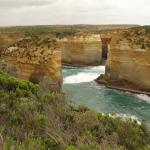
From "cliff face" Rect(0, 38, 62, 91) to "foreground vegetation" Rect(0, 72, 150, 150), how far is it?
1763 centimetres

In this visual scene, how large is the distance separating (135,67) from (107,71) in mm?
4493

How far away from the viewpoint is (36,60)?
3195 centimetres

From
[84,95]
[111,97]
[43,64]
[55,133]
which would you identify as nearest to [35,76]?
[43,64]

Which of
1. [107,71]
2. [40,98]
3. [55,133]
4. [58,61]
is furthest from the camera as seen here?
[107,71]

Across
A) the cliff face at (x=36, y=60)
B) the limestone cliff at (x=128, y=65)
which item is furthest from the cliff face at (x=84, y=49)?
the cliff face at (x=36, y=60)

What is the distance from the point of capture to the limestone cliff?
32.0 metres

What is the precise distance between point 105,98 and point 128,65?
15.3ft

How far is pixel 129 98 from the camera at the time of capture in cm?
3062

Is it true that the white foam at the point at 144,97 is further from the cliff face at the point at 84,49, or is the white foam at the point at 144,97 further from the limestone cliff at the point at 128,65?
the cliff face at the point at 84,49

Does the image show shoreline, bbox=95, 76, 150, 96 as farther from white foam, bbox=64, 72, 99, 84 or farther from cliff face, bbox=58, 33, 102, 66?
cliff face, bbox=58, 33, 102, 66

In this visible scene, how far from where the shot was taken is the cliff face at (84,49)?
53094 millimetres

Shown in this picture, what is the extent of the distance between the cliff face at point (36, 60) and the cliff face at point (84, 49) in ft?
65.0

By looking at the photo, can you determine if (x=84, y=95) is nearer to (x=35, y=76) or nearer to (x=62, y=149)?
(x=35, y=76)

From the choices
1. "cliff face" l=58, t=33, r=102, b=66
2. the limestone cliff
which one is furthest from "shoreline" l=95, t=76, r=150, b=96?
"cliff face" l=58, t=33, r=102, b=66
